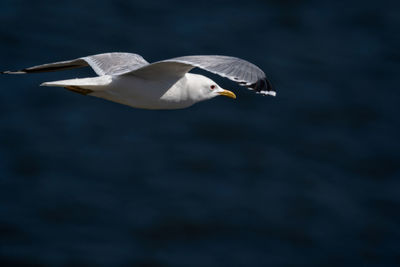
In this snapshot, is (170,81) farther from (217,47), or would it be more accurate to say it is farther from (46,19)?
(46,19)

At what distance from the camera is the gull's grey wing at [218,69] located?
6129mm

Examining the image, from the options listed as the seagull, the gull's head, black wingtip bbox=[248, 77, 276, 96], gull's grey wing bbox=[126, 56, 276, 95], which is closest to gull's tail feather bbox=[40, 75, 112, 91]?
the seagull

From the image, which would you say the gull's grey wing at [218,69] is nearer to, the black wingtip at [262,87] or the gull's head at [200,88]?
the black wingtip at [262,87]

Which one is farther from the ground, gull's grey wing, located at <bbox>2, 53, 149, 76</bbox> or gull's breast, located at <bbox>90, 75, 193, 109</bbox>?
gull's grey wing, located at <bbox>2, 53, 149, 76</bbox>

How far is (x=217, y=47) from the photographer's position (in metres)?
12.1

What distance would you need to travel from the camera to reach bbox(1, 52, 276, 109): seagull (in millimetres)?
6332

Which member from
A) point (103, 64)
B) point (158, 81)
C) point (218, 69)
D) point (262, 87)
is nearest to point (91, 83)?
point (158, 81)

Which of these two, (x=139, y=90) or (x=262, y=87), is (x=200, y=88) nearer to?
(x=139, y=90)

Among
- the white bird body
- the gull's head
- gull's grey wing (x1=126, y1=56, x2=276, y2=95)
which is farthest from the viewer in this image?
the gull's head

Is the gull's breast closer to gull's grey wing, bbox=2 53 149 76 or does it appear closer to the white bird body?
the white bird body

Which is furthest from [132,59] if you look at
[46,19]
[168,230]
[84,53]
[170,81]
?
[46,19]

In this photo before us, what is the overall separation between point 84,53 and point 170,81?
5132mm

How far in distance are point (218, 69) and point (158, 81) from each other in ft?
2.99

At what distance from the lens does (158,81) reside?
6.93m
